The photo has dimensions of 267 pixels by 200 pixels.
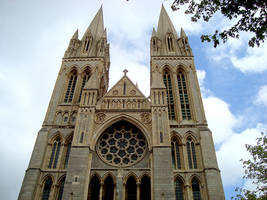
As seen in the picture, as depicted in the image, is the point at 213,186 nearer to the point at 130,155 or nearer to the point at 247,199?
the point at 247,199

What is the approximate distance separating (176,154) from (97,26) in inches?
883

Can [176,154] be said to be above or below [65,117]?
below

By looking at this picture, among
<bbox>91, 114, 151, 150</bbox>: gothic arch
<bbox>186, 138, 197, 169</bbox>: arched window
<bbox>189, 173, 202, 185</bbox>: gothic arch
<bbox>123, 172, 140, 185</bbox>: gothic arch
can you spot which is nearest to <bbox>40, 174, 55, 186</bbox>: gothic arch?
<bbox>91, 114, 151, 150</bbox>: gothic arch

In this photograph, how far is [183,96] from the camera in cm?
2433

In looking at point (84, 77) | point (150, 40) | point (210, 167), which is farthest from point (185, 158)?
point (150, 40)

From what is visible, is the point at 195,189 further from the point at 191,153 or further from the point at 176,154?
the point at 176,154

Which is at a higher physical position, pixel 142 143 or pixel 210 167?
pixel 142 143

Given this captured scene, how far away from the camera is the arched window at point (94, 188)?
18.4m

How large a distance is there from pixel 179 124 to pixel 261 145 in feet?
25.7

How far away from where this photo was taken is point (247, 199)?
14273 mm

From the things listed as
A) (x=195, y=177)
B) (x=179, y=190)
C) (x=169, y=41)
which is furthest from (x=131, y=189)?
(x=169, y=41)

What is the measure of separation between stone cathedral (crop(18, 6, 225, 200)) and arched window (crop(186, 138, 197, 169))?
0.08m

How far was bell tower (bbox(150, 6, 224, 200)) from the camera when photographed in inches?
714

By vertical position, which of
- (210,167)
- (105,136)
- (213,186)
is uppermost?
(105,136)
